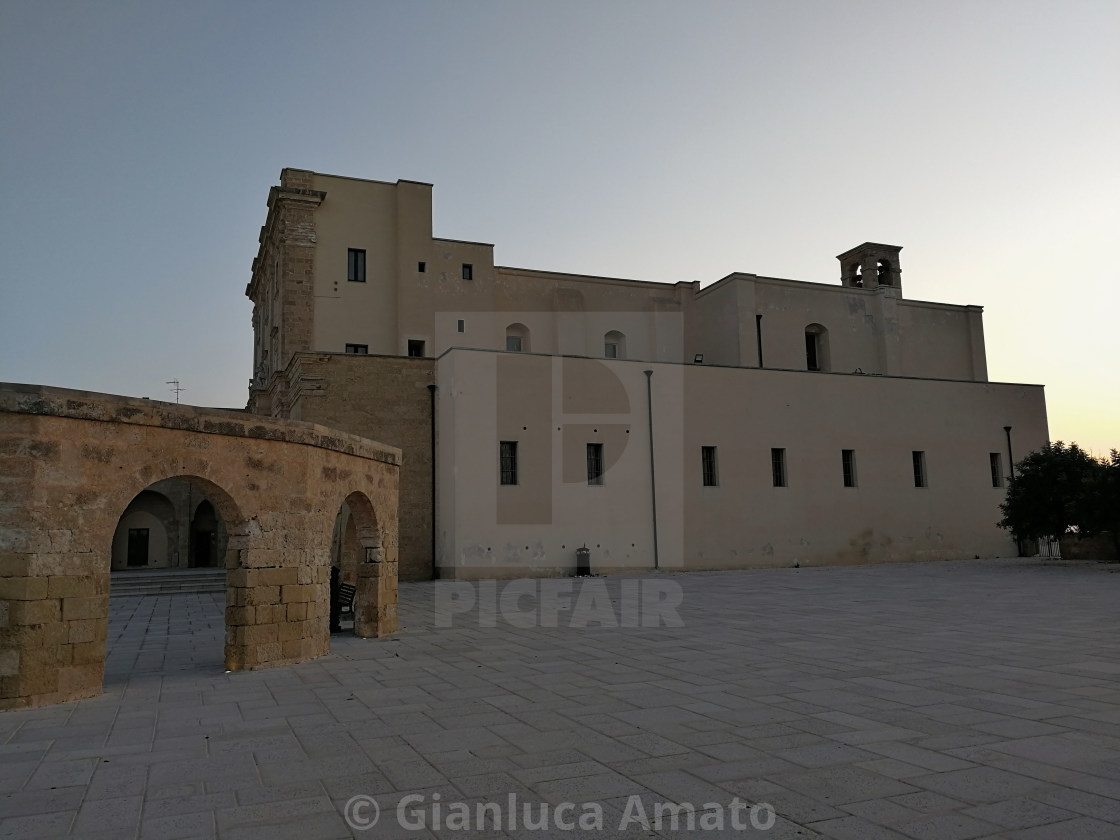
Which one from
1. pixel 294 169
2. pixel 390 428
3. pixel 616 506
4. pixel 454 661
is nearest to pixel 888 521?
pixel 616 506

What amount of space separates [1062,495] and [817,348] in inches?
452

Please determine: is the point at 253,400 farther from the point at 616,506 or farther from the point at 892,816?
the point at 892,816

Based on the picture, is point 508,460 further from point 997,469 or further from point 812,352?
point 997,469

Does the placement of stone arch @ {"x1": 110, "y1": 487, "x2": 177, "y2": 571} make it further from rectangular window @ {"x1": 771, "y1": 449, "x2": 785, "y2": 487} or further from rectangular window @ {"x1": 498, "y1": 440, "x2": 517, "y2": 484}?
rectangular window @ {"x1": 771, "y1": 449, "x2": 785, "y2": 487}

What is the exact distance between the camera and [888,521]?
2550 centimetres

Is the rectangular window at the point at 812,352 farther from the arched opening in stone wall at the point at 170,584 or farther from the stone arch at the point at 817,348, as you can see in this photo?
the arched opening in stone wall at the point at 170,584

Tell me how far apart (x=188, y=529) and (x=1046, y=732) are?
107 ft

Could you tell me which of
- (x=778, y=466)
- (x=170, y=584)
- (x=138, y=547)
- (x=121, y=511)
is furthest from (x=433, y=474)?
(x=138, y=547)

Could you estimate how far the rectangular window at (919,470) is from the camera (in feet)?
86.9

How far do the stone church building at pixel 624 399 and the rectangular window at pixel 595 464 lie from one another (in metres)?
0.06

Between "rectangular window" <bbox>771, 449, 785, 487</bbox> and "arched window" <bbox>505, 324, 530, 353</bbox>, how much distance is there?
10.1m

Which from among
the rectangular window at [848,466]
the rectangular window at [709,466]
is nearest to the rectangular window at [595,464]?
the rectangular window at [709,466]

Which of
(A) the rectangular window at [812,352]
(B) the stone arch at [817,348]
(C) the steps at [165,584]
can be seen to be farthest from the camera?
(A) the rectangular window at [812,352]

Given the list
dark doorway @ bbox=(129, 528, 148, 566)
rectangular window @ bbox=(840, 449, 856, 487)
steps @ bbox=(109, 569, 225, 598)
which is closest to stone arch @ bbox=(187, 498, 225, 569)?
dark doorway @ bbox=(129, 528, 148, 566)
